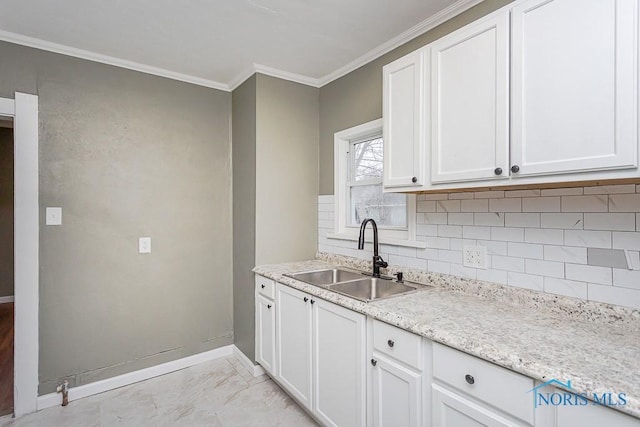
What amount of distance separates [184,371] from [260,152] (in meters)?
1.89

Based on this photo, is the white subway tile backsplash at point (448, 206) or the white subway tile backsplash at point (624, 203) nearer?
the white subway tile backsplash at point (624, 203)

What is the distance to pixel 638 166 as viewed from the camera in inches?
41.0

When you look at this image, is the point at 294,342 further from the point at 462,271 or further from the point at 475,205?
the point at 475,205

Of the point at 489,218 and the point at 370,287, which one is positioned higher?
the point at 489,218

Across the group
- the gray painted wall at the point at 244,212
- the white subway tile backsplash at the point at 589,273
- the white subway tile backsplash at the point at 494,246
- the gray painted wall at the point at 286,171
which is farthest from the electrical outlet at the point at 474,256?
the gray painted wall at the point at 244,212

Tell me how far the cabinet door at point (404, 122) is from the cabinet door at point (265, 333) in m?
1.27

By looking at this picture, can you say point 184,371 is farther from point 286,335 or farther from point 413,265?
point 413,265

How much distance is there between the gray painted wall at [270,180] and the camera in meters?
2.70

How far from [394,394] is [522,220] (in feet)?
3.31

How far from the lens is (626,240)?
1.30 metres

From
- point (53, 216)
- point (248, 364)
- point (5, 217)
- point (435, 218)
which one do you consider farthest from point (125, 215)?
point (5, 217)

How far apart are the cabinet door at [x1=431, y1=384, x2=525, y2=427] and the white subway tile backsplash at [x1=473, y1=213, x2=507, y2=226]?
89 cm

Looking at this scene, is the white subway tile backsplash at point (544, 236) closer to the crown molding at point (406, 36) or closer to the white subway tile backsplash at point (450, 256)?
the white subway tile backsplash at point (450, 256)

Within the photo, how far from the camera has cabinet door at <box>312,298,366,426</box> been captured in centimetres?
163
